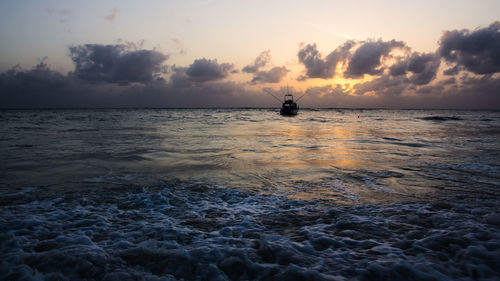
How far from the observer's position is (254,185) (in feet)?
22.7

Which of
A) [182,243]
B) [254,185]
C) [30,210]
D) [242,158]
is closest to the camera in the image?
[182,243]

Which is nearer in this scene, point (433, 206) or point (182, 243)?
point (182, 243)

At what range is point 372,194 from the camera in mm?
6016

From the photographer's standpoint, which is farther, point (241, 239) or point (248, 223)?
point (248, 223)

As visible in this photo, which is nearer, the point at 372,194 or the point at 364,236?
the point at 364,236

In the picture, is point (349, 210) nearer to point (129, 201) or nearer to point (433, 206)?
point (433, 206)

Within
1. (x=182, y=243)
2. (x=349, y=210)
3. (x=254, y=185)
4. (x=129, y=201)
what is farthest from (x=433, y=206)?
(x=129, y=201)

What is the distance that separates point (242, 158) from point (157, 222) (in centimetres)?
634

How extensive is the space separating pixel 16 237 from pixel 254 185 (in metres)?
4.66

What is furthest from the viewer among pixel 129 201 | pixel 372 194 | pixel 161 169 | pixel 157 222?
pixel 161 169

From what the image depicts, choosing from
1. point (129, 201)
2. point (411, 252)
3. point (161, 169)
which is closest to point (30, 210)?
point (129, 201)

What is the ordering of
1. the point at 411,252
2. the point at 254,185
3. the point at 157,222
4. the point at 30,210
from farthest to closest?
1. the point at 254,185
2. the point at 30,210
3. the point at 157,222
4. the point at 411,252

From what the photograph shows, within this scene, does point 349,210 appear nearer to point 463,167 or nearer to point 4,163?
point 463,167

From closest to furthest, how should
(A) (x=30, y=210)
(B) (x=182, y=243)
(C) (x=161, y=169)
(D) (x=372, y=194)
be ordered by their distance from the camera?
(B) (x=182, y=243)
(A) (x=30, y=210)
(D) (x=372, y=194)
(C) (x=161, y=169)
